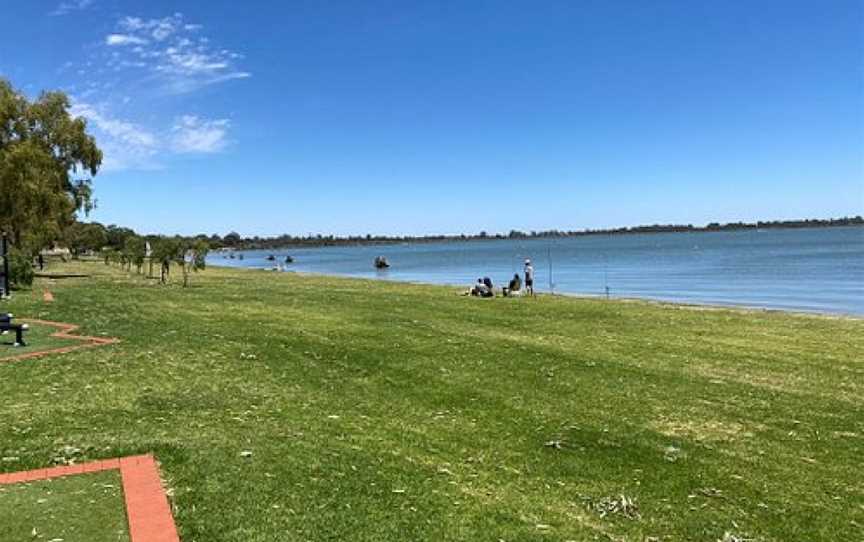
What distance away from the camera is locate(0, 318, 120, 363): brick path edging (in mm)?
13031

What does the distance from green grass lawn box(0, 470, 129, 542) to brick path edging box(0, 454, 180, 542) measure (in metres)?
0.07

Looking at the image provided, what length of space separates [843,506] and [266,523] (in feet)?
17.2

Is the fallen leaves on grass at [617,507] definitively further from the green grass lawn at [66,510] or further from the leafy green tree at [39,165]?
the leafy green tree at [39,165]

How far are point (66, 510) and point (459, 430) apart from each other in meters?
4.56

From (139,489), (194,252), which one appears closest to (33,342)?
(139,489)

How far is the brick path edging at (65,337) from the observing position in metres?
13.0

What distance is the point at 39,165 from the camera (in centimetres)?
3741

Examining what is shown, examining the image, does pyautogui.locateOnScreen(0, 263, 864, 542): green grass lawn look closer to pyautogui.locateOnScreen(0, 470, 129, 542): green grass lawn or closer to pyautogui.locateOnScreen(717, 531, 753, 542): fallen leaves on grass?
pyautogui.locateOnScreen(717, 531, 753, 542): fallen leaves on grass

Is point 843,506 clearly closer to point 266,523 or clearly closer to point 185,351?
point 266,523

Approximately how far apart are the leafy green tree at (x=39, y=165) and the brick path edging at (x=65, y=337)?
18483 mm

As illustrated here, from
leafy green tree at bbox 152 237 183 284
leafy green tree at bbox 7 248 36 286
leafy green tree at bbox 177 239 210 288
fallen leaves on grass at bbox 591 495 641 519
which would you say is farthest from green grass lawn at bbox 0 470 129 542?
leafy green tree at bbox 152 237 183 284

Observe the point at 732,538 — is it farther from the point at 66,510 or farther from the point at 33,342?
the point at 33,342

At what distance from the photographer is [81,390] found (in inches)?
409

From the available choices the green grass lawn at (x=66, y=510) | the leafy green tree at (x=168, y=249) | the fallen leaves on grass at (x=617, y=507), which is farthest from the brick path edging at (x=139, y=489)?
the leafy green tree at (x=168, y=249)
